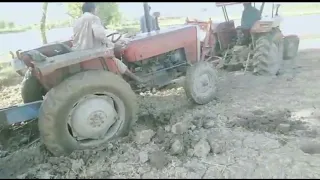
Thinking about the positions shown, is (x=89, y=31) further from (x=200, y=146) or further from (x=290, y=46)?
(x=290, y=46)

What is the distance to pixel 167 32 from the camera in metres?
5.31

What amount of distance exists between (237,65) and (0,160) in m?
4.90

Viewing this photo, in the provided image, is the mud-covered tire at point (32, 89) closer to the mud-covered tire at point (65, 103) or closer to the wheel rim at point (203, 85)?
the mud-covered tire at point (65, 103)

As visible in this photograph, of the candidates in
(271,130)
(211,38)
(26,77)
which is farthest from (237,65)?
(26,77)

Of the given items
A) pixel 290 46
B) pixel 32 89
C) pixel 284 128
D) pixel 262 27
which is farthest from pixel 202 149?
pixel 290 46

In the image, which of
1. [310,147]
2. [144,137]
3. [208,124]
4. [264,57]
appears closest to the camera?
[310,147]

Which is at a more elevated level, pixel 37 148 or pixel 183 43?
pixel 183 43

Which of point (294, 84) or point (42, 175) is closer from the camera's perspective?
point (42, 175)

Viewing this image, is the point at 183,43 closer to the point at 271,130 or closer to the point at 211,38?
the point at 271,130

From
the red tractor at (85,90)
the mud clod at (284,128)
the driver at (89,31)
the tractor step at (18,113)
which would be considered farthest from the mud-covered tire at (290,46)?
the tractor step at (18,113)

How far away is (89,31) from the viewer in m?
4.30

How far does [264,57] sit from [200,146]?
142 inches

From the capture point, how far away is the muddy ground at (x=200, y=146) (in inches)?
139

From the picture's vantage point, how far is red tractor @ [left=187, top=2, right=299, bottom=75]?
7.00 meters
